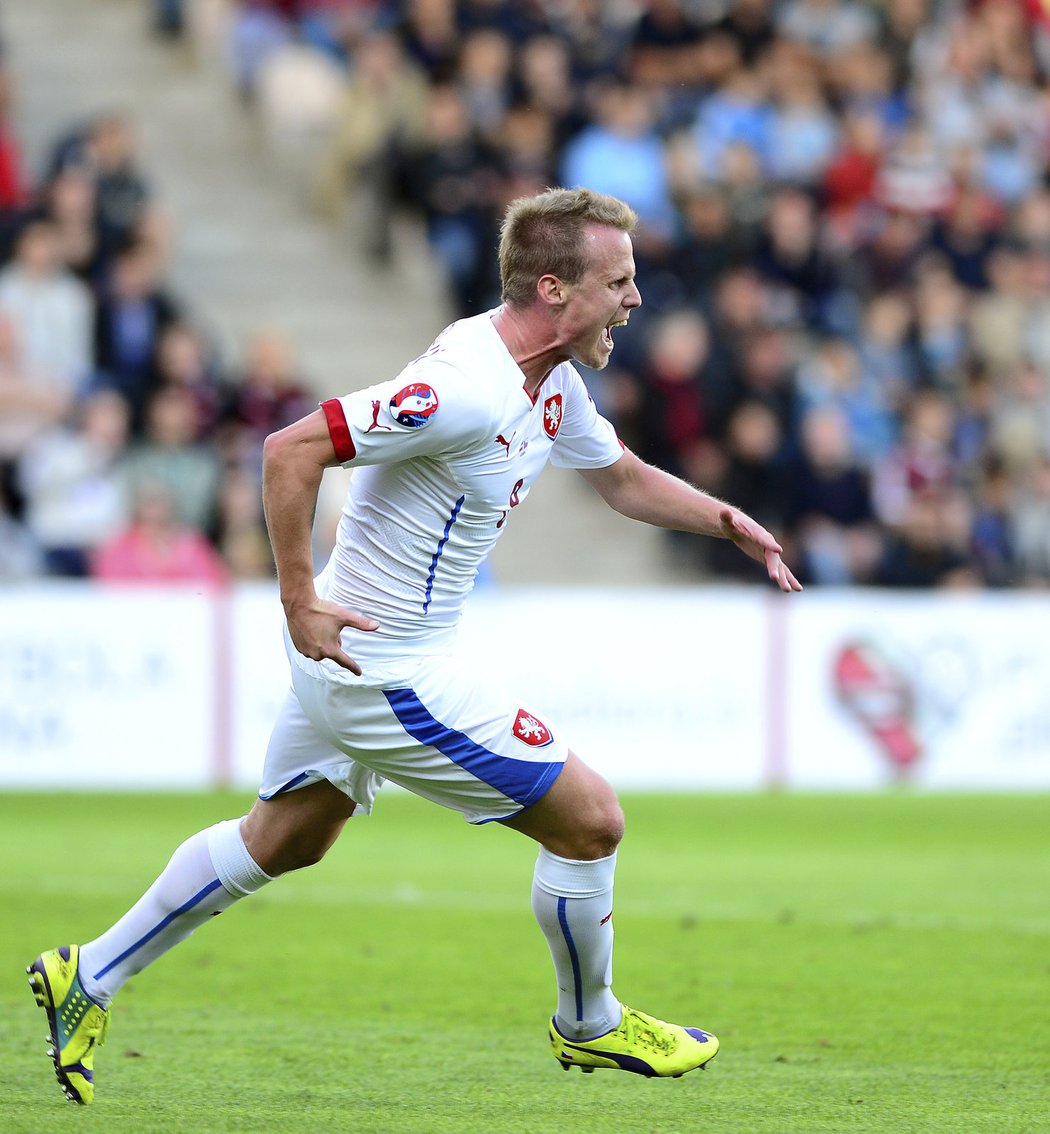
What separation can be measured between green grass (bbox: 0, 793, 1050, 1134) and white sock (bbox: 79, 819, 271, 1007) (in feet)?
1.02

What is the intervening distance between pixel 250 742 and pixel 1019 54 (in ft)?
39.0

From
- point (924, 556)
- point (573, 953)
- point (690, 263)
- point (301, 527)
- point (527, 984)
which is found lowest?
point (527, 984)

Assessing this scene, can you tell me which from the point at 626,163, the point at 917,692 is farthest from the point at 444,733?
the point at 626,163

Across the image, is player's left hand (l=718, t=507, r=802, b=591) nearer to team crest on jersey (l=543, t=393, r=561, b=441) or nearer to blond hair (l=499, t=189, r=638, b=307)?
team crest on jersey (l=543, t=393, r=561, b=441)

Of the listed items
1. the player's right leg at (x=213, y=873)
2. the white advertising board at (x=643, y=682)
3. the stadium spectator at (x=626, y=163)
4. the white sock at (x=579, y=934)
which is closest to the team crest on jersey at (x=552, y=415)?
the player's right leg at (x=213, y=873)

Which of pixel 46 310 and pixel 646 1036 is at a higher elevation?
pixel 46 310

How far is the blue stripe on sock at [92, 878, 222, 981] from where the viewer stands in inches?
225

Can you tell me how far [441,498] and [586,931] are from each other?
1213mm

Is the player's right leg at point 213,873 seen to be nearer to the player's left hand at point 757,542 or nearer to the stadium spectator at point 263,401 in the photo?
the player's left hand at point 757,542

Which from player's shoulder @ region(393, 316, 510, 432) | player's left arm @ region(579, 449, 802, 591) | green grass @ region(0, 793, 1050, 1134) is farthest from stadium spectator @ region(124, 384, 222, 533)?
player's shoulder @ region(393, 316, 510, 432)

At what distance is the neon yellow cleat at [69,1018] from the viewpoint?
5.45m

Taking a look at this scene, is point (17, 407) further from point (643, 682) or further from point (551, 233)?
point (551, 233)

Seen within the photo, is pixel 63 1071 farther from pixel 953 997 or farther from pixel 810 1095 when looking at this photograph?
pixel 953 997

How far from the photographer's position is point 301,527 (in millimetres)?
5082
